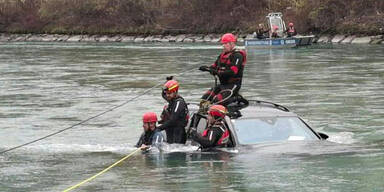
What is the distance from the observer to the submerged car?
45.4 feet

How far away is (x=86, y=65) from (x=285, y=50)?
664 inches

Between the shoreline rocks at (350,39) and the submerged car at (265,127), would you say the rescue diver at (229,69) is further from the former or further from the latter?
the shoreline rocks at (350,39)

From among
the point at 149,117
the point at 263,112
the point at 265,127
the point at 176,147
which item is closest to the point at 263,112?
the point at 263,112

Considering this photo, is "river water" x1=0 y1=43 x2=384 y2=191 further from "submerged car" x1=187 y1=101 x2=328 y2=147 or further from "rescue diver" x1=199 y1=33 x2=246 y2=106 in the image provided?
"rescue diver" x1=199 y1=33 x2=246 y2=106

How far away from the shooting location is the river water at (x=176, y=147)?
13023 mm

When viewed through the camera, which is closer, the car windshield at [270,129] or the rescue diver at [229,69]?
the car windshield at [270,129]

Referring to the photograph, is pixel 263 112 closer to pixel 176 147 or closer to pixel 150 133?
pixel 176 147

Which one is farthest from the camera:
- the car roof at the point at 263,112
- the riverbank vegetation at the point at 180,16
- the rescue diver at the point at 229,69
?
the riverbank vegetation at the point at 180,16

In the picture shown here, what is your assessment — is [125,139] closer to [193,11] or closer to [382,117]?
[382,117]

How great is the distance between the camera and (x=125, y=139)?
66.6ft

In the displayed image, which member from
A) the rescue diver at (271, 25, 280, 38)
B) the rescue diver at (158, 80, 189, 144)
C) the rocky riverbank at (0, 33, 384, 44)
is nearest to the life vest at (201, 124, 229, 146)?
the rescue diver at (158, 80, 189, 144)

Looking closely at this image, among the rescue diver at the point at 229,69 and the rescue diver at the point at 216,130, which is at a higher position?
the rescue diver at the point at 229,69

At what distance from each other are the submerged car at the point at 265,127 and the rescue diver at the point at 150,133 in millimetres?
1651

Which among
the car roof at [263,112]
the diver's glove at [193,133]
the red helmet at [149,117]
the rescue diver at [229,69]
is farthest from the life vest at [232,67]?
the red helmet at [149,117]
